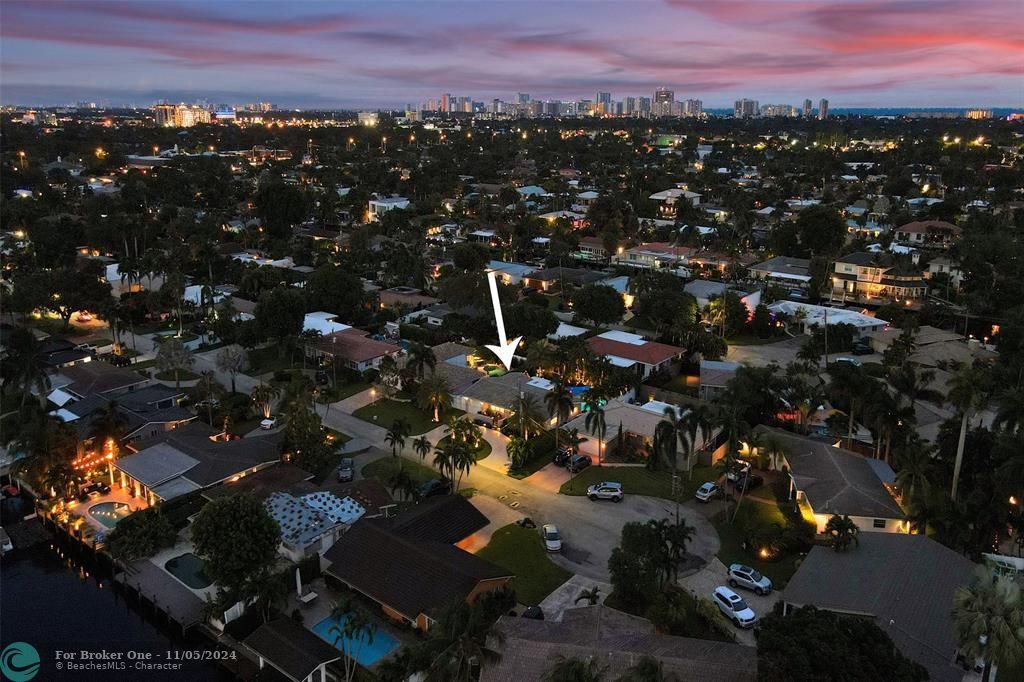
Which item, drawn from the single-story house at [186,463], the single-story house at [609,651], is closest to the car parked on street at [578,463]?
the single-story house at [609,651]

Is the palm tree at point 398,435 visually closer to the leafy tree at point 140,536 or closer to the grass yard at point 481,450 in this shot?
the grass yard at point 481,450

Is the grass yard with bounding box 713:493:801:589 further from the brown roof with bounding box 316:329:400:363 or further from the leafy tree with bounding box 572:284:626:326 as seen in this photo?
the brown roof with bounding box 316:329:400:363

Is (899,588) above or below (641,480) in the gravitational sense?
above

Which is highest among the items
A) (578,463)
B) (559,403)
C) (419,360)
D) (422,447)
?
(559,403)

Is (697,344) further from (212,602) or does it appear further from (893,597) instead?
(212,602)

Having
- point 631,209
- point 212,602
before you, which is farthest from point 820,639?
point 631,209

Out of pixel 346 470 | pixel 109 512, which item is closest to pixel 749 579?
pixel 346 470

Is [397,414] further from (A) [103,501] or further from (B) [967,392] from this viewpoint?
(B) [967,392]
